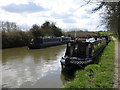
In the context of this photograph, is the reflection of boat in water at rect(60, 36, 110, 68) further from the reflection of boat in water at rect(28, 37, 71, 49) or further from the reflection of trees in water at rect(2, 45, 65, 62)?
the reflection of boat in water at rect(28, 37, 71, 49)

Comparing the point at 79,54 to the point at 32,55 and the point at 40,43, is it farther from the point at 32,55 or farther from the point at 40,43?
the point at 40,43

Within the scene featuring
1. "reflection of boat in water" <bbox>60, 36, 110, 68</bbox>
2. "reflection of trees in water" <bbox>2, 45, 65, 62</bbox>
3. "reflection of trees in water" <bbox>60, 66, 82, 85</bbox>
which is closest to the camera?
"reflection of trees in water" <bbox>60, 66, 82, 85</bbox>

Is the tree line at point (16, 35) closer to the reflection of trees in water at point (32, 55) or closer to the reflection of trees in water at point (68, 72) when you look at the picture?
the reflection of trees in water at point (32, 55)

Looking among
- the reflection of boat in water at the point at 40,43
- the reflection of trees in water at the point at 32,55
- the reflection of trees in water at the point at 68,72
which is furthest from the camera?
the reflection of boat in water at the point at 40,43

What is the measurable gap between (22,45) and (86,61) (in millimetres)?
25165

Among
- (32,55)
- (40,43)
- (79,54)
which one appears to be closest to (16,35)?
(40,43)

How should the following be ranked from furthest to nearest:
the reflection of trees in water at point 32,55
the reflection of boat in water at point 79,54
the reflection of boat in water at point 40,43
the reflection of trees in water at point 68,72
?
1. the reflection of boat in water at point 40,43
2. the reflection of trees in water at point 32,55
3. the reflection of boat in water at point 79,54
4. the reflection of trees in water at point 68,72

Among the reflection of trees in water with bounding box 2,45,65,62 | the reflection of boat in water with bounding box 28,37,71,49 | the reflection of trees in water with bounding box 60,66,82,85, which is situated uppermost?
the reflection of boat in water with bounding box 28,37,71,49

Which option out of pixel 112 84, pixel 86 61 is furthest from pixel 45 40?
pixel 112 84

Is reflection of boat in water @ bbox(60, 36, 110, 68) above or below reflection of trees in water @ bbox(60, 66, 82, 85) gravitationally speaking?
above

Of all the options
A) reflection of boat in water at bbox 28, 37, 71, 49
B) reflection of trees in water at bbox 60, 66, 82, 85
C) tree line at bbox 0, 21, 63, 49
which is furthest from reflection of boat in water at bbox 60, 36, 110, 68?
tree line at bbox 0, 21, 63, 49

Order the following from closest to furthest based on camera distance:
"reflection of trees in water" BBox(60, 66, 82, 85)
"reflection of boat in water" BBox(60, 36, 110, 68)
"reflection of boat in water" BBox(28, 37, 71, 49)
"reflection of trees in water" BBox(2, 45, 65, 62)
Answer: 1. "reflection of trees in water" BBox(60, 66, 82, 85)
2. "reflection of boat in water" BBox(60, 36, 110, 68)
3. "reflection of trees in water" BBox(2, 45, 65, 62)
4. "reflection of boat in water" BBox(28, 37, 71, 49)

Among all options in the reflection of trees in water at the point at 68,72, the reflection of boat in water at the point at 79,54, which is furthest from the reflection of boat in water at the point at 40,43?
the reflection of trees in water at the point at 68,72

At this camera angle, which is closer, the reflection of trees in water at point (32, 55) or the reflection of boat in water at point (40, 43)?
the reflection of trees in water at point (32, 55)
